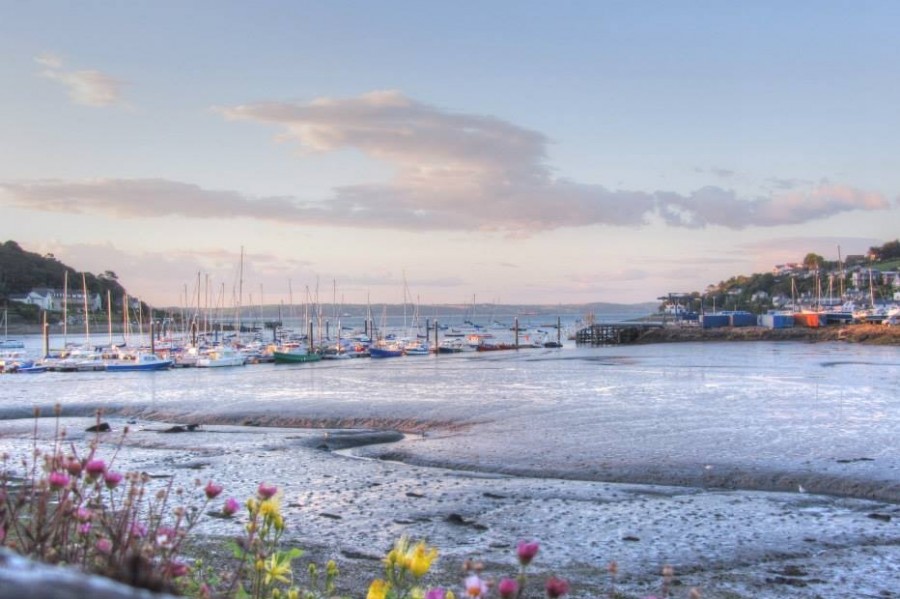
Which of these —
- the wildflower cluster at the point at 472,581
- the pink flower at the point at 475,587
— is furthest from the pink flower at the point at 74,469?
the pink flower at the point at 475,587

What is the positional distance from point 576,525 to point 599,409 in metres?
18.7

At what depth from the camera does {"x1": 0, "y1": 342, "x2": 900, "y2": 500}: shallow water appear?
17656 millimetres

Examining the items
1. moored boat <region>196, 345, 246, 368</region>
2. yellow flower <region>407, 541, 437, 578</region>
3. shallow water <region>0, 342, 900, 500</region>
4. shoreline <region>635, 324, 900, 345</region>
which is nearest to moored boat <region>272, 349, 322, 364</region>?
moored boat <region>196, 345, 246, 368</region>

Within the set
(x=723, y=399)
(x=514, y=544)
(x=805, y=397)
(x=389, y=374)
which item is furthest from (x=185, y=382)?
(x=514, y=544)

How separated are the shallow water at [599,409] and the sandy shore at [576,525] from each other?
1695mm

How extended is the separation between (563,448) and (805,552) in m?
10.1

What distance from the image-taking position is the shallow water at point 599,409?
17.7m

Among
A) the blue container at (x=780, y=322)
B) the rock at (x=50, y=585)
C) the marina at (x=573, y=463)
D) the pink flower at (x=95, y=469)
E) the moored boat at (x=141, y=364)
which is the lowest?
the moored boat at (x=141, y=364)

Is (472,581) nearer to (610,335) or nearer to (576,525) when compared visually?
(576,525)

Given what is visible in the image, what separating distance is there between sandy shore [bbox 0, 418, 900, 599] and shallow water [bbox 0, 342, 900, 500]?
1.70 metres

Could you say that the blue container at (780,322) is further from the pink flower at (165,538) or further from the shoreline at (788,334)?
the pink flower at (165,538)

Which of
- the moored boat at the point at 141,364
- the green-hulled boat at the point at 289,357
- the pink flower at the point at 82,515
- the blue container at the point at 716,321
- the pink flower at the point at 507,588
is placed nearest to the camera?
the pink flower at the point at 507,588

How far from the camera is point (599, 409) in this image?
99.4 feet

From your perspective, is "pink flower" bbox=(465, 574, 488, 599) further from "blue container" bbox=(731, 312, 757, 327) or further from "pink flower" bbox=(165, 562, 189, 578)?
"blue container" bbox=(731, 312, 757, 327)
